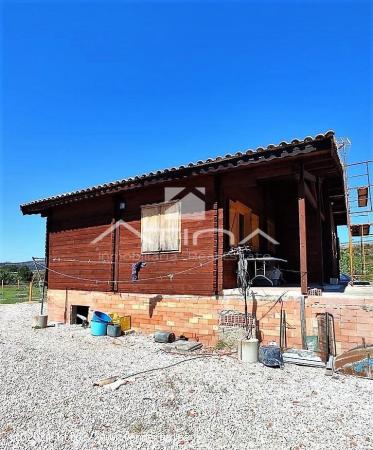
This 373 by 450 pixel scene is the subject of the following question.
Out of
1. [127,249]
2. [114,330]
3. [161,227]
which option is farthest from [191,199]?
[114,330]

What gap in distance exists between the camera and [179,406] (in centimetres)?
461

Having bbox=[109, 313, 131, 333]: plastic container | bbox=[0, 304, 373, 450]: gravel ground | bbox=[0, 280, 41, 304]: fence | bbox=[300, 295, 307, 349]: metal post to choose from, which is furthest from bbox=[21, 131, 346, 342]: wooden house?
bbox=[0, 280, 41, 304]: fence

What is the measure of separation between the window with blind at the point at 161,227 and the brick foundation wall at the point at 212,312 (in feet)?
4.37

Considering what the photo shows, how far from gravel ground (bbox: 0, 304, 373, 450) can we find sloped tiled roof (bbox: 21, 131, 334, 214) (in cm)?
411

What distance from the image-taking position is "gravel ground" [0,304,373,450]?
3742mm

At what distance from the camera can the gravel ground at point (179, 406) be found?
147 inches

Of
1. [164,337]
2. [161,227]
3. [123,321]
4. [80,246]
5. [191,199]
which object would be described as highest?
[191,199]

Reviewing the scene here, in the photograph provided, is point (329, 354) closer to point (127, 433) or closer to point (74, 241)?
point (127, 433)

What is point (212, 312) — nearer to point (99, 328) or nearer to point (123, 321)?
point (123, 321)

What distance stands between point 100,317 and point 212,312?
3388 millimetres

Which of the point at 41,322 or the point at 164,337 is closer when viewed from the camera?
the point at 164,337

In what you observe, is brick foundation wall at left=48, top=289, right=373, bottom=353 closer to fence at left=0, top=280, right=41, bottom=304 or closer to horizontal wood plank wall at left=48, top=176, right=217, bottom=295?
horizontal wood plank wall at left=48, top=176, right=217, bottom=295

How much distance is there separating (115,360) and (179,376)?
1.73 metres

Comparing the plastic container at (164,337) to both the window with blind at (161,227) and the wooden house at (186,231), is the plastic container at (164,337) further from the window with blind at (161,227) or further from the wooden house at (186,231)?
the window with blind at (161,227)
